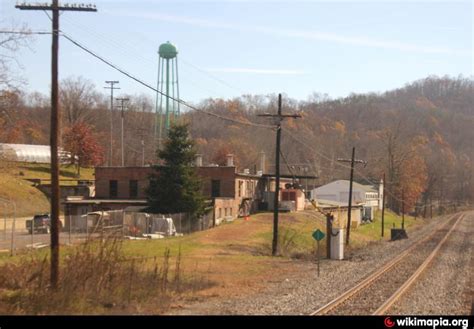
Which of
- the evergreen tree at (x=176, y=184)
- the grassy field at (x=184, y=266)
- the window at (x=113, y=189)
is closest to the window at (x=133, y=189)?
Answer: the window at (x=113, y=189)

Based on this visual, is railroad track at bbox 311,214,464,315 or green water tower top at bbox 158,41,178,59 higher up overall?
green water tower top at bbox 158,41,178,59

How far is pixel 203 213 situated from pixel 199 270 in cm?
2605

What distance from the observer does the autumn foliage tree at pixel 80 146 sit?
98.9 metres

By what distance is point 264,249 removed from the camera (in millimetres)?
41594

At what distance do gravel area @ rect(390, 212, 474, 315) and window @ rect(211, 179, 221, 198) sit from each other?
29089mm

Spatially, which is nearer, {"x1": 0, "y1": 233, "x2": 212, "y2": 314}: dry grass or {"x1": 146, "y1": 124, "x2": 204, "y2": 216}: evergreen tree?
{"x1": 0, "y1": 233, "x2": 212, "y2": 314}: dry grass

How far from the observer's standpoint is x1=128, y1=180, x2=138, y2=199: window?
6662cm

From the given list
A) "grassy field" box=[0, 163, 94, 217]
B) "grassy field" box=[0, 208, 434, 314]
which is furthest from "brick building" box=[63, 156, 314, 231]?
"grassy field" box=[0, 163, 94, 217]

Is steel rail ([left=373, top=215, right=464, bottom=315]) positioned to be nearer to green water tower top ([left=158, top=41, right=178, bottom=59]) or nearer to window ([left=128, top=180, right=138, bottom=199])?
window ([left=128, top=180, right=138, bottom=199])

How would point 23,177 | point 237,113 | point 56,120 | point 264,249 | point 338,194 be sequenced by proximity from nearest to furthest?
1. point 56,120
2. point 264,249
3. point 23,177
4. point 237,113
5. point 338,194

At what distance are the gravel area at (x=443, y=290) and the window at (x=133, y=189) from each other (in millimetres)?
36030

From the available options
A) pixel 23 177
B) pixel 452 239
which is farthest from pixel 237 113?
pixel 452 239
